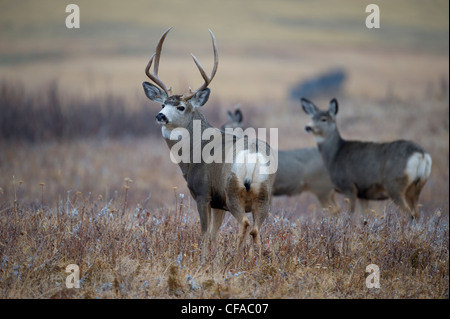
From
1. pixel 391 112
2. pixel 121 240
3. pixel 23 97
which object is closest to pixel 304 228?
pixel 121 240

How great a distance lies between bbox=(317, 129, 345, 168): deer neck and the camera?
12.3 metres

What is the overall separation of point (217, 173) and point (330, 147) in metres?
5.90

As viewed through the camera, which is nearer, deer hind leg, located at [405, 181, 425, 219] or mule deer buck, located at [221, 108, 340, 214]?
deer hind leg, located at [405, 181, 425, 219]

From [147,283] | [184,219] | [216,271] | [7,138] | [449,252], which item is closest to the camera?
[147,283]

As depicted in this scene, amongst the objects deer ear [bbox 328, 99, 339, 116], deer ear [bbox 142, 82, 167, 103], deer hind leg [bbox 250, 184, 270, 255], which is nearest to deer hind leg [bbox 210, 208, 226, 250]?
deer hind leg [bbox 250, 184, 270, 255]

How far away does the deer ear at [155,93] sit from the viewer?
27.2 feet

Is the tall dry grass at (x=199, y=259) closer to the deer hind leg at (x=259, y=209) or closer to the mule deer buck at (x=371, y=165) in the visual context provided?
the deer hind leg at (x=259, y=209)

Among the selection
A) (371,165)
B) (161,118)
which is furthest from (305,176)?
(161,118)

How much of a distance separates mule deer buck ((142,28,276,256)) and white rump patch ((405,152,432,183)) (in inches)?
166

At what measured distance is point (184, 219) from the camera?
7961 mm

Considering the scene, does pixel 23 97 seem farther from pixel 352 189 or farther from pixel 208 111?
pixel 352 189

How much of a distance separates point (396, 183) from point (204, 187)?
15.7ft

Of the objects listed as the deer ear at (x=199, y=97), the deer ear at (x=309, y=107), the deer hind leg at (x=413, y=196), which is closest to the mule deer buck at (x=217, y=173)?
the deer ear at (x=199, y=97)

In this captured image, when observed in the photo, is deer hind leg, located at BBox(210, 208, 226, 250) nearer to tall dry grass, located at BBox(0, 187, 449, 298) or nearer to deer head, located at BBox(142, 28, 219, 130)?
tall dry grass, located at BBox(0, 187, 449, 298)
